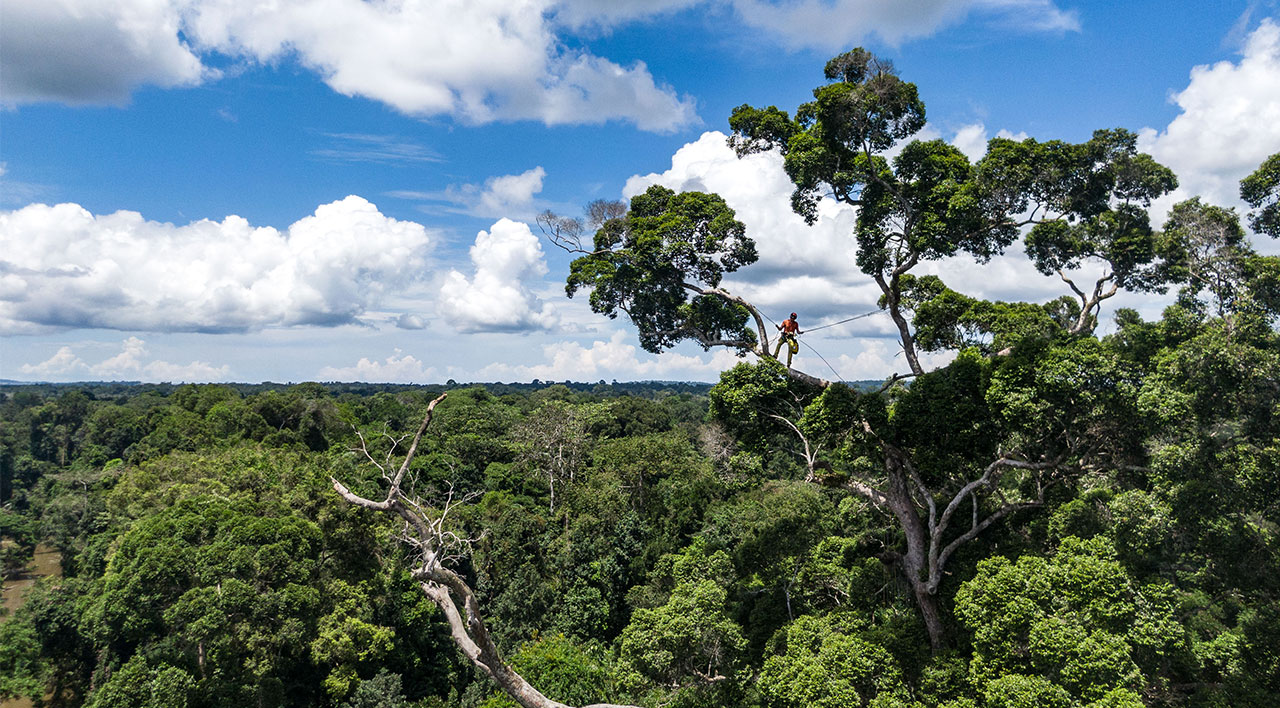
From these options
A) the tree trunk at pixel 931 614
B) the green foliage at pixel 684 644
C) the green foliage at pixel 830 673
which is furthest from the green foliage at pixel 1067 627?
the green foliage at pixel 684 644

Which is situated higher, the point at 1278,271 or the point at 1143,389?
the point at 1278,271

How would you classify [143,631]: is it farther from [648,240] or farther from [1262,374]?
[1262,374]

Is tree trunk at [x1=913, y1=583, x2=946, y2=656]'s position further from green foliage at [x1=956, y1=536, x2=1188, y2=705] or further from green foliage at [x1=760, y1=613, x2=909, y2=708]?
green foliage at [x1=956, y1=536, x2=1188, y2=705]

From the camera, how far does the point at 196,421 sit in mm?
49375

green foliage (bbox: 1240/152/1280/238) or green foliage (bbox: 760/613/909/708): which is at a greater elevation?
green foliage (bbox: 1240/152/1280/238)

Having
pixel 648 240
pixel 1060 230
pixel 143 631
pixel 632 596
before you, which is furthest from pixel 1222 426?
pixel 143 631

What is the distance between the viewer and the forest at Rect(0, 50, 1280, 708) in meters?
9.15

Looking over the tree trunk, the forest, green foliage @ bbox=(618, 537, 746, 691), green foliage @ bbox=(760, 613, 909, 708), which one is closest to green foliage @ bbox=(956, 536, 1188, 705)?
the forest

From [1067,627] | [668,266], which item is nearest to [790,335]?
[668,266]

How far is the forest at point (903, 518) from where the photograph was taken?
30.0 feet

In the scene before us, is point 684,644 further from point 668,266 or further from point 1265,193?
point 1265,193

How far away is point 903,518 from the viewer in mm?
12523

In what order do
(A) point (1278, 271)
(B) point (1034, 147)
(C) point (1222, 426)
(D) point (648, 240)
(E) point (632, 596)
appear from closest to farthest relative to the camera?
(C) point (1222, 426) < (A) point (1278, 271) < (B) point (1034, 147) < (D) point (648, 240) < (E) point (632, 596)

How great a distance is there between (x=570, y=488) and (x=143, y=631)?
19.6 metres
